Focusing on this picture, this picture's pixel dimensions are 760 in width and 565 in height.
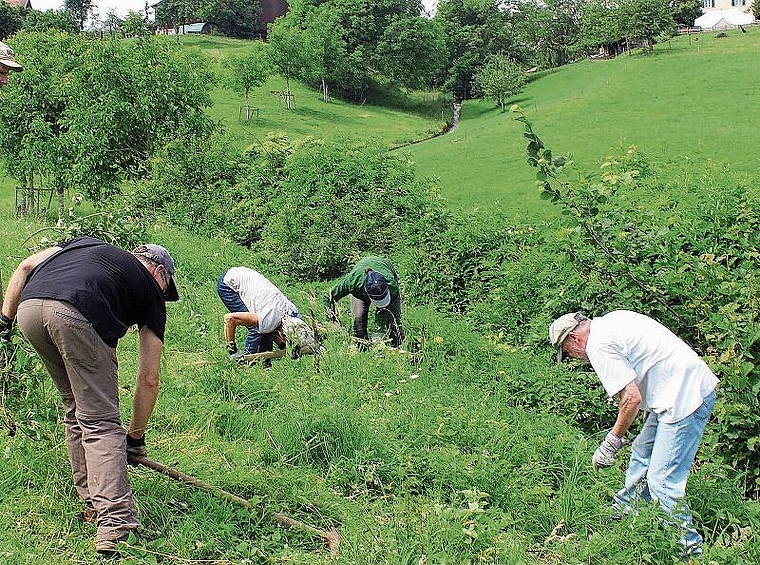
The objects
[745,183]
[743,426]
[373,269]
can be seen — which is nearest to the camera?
[743,426]

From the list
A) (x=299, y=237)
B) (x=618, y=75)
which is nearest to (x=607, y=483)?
(x=299, y=237)

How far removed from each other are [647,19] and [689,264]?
52144 mm

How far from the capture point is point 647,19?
52250mm

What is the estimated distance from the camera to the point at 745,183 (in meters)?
6.78

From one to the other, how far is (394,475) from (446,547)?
106 centimetres

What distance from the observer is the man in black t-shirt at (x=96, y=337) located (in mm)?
3775

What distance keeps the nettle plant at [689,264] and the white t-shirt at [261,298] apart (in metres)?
2.72

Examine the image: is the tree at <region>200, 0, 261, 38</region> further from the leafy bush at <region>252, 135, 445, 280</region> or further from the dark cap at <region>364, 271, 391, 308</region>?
the dark cap at <region>364, 271, 391, 308</region>

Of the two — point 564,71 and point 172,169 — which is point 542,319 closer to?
point 172,169

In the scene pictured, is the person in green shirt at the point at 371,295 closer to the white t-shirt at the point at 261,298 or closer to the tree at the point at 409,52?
the white t-shirt at the point at 261,298

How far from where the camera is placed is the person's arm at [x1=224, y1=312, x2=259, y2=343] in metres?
7.05

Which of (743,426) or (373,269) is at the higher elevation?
(373,269)

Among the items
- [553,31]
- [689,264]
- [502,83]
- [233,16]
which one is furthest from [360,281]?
[233,16]

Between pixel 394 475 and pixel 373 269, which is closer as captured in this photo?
pixel 394 475
